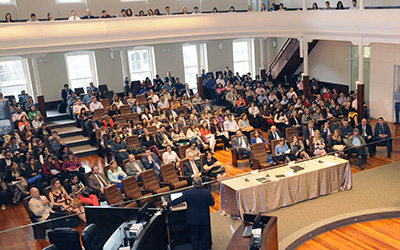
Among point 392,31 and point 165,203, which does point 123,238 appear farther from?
point 392,31

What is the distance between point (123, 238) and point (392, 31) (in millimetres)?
10353

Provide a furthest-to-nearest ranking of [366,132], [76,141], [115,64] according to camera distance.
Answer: [115,64] < [76,141] < [366,132]


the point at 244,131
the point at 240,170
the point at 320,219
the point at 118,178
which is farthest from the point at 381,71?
the point at 118,178

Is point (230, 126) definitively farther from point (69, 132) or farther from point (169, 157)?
point (69, 132)

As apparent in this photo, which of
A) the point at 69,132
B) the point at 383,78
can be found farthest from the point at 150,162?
the point at 383,78

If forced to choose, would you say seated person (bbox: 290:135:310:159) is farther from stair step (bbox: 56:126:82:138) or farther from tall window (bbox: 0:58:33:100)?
tall window (bbox: 0:58:33:100)

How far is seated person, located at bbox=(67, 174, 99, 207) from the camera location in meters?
8.49

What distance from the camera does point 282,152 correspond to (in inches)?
416

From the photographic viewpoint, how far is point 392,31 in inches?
488

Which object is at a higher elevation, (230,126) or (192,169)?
(230,126)

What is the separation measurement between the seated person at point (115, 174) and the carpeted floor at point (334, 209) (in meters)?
2.54

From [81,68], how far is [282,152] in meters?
11.5

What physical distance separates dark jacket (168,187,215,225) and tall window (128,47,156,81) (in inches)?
550

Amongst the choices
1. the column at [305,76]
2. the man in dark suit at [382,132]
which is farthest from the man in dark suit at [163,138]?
the column at [305,76]
